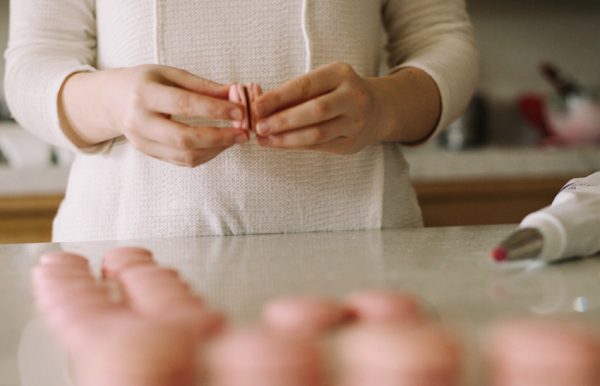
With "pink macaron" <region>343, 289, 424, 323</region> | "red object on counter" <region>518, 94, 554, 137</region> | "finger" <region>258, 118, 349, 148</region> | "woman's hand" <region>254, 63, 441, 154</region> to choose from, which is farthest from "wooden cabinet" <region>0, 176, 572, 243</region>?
"pink macaron" <region>343, 289, 424, 323</region>

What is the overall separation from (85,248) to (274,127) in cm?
18

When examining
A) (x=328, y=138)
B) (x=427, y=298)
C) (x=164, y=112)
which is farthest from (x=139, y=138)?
(x=427, y=298)

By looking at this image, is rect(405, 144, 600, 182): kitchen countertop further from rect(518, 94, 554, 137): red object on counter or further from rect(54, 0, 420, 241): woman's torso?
rect(54, 0, 420, 241): woman's torso

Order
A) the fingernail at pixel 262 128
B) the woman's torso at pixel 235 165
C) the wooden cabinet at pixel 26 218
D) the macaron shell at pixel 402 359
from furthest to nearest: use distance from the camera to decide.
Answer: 1. the wooden cabinet at pixel 26 218
2. the woman's torso at pixel 235 165
3. the fingernail at pixel 262 128
4. the macaron shell at pixel 402 359

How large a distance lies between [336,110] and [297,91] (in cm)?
4

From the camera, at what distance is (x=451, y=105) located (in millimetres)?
706

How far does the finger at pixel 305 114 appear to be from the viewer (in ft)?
1.70

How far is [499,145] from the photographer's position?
1859mm

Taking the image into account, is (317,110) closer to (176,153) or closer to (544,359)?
(176,153)

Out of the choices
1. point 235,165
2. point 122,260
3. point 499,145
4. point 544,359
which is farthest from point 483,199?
point 544,359

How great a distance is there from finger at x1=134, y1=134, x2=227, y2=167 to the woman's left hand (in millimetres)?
46

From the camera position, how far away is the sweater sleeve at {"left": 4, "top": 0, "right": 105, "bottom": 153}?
658 millimetres

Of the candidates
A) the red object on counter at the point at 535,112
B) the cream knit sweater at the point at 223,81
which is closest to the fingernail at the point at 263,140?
the cream knit sweater at the point at 223,81

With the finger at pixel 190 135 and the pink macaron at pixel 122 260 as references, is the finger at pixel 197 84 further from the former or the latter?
the pink macaron at pixel 122 260
